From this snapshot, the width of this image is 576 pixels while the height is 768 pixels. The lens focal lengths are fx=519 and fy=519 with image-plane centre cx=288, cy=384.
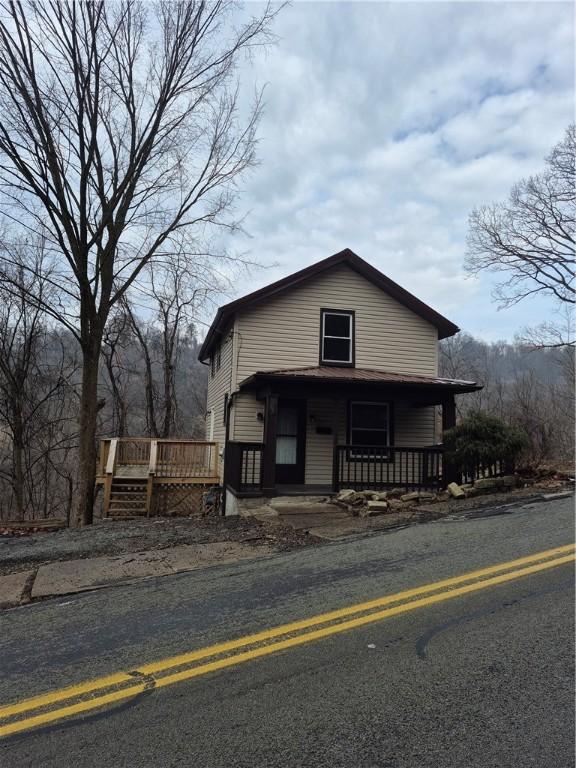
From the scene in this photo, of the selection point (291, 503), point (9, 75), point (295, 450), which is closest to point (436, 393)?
point (295, 450)

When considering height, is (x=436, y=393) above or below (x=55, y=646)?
above

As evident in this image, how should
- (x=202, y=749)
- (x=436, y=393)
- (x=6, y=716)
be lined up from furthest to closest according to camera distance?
(x=436, y=393) → (x=6, y=716) → (x=202, y=749)

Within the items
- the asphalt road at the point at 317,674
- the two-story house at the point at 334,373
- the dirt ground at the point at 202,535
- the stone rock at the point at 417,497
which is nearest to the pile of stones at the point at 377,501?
the stone rock at the point at 417,497

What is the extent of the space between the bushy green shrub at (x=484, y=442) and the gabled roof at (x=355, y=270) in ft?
17.2

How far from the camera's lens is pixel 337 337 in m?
14.8

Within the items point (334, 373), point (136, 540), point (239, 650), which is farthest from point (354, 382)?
point (239, 650)

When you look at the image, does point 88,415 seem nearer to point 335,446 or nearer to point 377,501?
point 335,446

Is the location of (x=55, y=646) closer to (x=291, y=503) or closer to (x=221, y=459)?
(x=291, y=503)

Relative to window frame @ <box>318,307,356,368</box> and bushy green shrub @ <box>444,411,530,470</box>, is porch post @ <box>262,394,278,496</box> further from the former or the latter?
bushy green shrub @ <box>444,411,530,470</box>

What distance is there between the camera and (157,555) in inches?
266

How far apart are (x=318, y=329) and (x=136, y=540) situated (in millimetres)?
8336

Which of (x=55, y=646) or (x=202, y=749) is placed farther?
(x=55, y=646)

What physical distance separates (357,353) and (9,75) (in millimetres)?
10459

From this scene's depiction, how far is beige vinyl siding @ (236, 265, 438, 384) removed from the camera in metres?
14.2
